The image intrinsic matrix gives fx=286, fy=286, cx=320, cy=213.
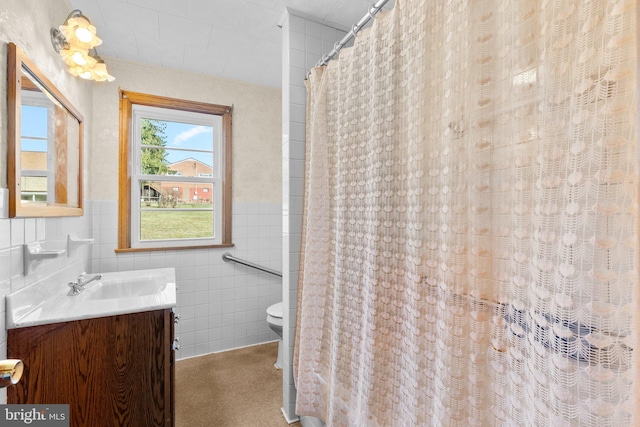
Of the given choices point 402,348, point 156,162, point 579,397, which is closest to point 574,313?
point 579,397

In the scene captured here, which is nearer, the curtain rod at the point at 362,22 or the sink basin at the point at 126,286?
the curtain rod at the point at 362,22

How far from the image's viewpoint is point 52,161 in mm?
1390

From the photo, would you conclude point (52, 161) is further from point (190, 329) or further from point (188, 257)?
point (190, 329)

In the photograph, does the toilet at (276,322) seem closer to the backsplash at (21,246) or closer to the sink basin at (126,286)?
the sink basin at (126,286)

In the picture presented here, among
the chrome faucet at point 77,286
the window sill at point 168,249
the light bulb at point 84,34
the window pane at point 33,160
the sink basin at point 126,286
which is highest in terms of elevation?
the light bulb at point 84,34

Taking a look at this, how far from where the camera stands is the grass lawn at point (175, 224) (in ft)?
7.67

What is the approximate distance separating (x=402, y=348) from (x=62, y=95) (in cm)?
198

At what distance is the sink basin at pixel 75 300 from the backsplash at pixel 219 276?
432mm

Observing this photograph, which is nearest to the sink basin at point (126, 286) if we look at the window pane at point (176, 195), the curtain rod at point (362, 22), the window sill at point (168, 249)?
the window sill at point (168, 249)

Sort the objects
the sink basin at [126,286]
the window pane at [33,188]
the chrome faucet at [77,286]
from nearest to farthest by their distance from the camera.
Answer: the window pane at [33,188] < the chrome faucet at [77,286] < the sink basin at [126,286]

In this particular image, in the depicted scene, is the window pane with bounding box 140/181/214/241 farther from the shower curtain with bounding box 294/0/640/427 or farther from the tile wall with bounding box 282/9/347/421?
the shower curtain with bounding box 294/0/640/427

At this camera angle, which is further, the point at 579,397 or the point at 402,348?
the point at 402,348

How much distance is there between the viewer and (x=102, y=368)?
1154 mm

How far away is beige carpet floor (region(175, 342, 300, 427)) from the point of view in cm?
168
